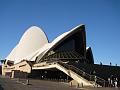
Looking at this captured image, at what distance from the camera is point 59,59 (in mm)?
52969

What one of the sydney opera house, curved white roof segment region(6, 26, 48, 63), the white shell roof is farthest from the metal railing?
curved white roof segment region(6, 26, 48, 63)

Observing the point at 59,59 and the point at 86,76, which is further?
the point at 59,59

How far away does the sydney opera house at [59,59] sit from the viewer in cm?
3956

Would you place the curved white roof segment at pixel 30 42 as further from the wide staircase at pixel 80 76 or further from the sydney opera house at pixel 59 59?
the wide staircase at pixel 80 76

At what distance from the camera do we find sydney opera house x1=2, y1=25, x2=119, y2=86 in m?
39.6

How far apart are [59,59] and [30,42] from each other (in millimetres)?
28804

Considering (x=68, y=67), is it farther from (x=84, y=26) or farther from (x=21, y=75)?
(x=84, y=26)

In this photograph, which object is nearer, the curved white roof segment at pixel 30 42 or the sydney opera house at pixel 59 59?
the sydney opera house at pixel 59 59

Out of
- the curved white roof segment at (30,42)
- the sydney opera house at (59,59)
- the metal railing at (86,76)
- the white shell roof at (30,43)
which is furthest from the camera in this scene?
the curved white roof segment at (30,42)

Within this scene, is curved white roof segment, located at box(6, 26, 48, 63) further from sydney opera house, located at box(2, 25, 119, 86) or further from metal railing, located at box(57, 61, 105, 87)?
metal railing, located at box(57, 61, 105, 87)

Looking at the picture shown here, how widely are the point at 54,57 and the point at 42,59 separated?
4373 millimetres

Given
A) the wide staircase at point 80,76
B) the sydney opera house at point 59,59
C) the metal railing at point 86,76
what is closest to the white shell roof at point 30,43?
the sydney opera house at point 59,59

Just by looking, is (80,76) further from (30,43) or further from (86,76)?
Answer: (30,43)

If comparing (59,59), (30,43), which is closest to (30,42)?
(30,43)
